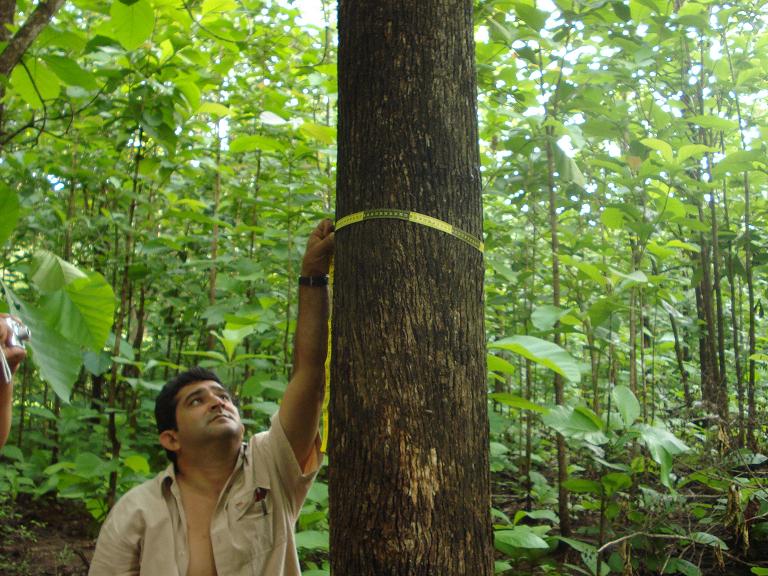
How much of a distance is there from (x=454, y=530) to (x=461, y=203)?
609mm

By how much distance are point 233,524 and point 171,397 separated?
25.9 inches

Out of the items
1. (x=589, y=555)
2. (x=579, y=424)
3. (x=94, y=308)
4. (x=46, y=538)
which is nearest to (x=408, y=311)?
(x=94, y=308)

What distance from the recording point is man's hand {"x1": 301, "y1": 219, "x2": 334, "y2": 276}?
2.02m

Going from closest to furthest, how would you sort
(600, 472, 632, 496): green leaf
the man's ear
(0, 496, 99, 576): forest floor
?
the man's ear → (600, 472, 632, 496): green leaf → (0, 496, 99, 576): forest floor

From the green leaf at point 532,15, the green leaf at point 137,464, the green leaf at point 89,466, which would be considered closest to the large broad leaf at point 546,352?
the green leaf at point 532,15

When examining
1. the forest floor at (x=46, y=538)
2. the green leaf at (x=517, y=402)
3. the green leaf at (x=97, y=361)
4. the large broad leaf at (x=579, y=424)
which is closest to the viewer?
the green leaf at (x=517, y=402)

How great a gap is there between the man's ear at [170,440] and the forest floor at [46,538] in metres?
1.48

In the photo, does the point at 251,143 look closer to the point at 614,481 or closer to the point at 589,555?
the point at 614,481

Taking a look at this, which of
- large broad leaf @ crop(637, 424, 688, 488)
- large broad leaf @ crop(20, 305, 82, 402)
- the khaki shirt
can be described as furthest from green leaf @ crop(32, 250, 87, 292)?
large broad leaf @ crop(637, 424, 688, 488)

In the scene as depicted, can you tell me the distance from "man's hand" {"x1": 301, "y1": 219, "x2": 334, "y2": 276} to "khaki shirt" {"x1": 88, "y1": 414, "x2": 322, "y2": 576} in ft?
2.07

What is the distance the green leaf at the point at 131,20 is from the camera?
182 centimetres

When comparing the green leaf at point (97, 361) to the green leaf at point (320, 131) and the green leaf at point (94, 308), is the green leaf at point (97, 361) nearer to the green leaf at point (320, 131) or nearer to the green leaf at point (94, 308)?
the green leaf at point (320, 131)

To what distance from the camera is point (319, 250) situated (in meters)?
2.06

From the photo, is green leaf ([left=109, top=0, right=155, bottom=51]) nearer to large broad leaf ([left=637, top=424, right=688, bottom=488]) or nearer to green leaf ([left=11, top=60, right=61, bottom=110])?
green leaf ([left=11, top=60, right=61, bottom=110])
